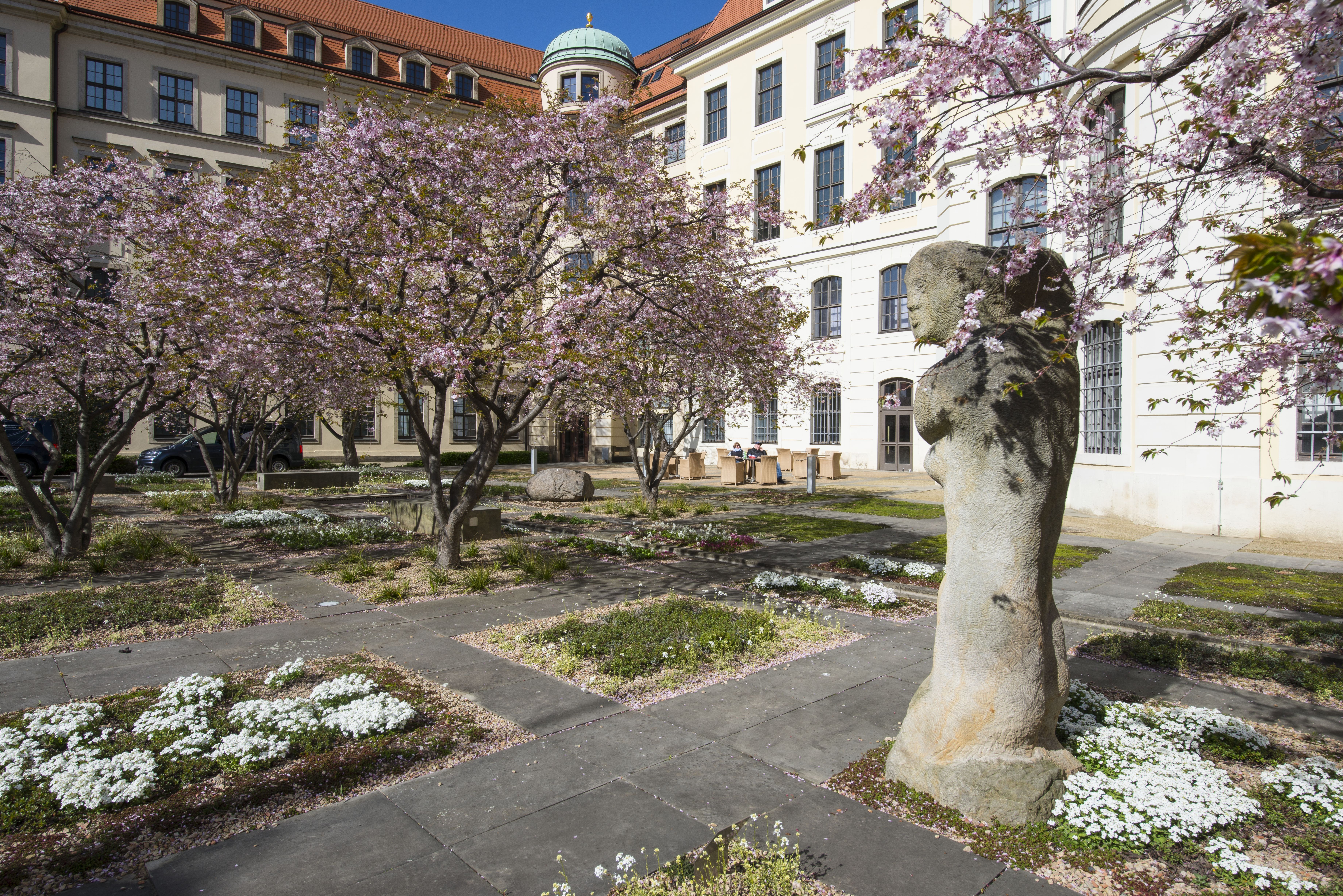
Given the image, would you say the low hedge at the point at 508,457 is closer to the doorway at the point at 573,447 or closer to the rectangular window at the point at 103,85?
the doorway at the point at 573,447

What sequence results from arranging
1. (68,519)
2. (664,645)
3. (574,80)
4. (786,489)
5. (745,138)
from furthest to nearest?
(574,80) < (745,138) < (786,489) < (68,519) < (664,645)

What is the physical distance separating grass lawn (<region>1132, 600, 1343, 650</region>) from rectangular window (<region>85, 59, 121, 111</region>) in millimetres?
39780

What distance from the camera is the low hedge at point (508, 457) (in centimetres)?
3175

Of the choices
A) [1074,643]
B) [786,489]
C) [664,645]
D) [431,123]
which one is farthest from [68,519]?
[786,489]

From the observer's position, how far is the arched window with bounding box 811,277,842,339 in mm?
30453

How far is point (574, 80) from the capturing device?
3588 centimetres

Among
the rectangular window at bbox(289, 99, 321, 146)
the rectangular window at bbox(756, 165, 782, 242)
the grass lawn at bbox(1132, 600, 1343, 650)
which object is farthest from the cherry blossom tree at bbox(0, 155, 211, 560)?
the rectangular window at bbox(756, 165, 782, 242)

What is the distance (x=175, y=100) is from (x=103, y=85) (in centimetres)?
252

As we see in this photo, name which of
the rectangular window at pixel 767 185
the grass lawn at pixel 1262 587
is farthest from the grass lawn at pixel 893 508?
the rectangular window at pixel 767 185

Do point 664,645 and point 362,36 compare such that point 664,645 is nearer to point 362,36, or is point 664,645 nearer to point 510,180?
point 510,180

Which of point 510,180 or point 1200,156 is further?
point 510,180

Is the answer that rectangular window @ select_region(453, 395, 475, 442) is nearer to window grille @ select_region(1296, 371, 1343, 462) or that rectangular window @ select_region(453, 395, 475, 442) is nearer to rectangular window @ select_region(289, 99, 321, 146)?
rectangular window @ select_region(289, 99, 321, 146)

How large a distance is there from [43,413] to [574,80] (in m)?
27.8

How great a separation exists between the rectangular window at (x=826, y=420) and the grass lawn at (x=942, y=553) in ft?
59.6
